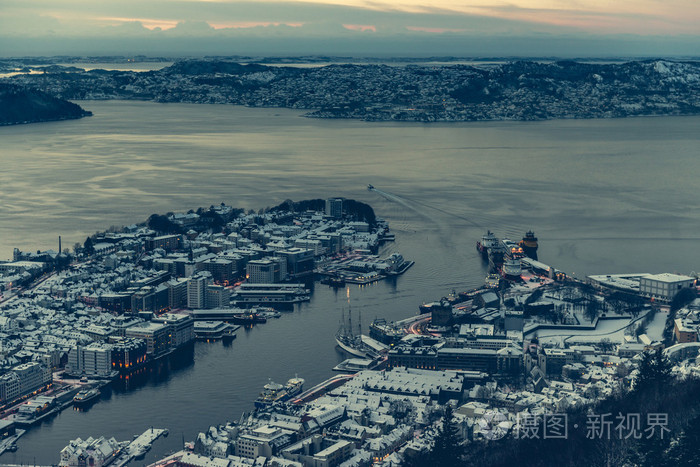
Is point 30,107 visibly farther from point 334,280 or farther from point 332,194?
point 334,280

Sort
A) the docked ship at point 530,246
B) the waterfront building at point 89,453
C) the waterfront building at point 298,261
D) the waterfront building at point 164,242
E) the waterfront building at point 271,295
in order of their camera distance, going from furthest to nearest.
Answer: the waterfront building at point 164,242
the docked ship at point 530,246
the waterfront building at point 298,261
the waterfront building at point 271,295
the waterfront building at point 89,453

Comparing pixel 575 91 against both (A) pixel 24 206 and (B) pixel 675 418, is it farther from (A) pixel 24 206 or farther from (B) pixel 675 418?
(B) pixel 675 418

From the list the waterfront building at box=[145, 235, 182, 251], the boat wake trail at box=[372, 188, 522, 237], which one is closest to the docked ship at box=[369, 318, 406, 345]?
the waterfront building at box=[145, 235, 182, 251]

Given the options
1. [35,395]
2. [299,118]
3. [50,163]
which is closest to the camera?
[35,395]

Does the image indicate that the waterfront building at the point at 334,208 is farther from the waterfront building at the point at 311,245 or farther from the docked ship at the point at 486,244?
the docked ship at the point at 486,244

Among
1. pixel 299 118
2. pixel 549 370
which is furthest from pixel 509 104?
pixel 549 370

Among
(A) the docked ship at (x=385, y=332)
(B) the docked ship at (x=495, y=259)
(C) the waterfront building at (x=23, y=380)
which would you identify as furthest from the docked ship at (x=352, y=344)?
(B) the docked ship at (x=495, y=259)
